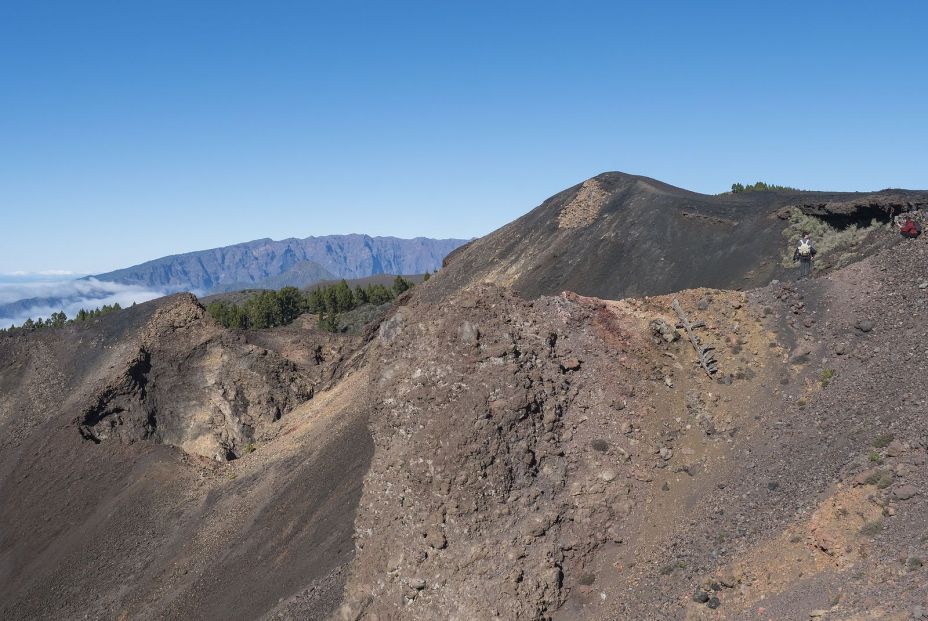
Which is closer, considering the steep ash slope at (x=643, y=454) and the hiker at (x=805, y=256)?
the steep ash slope at (x=643, y=454)

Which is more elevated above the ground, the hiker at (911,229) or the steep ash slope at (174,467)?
the hiker at (911,229)

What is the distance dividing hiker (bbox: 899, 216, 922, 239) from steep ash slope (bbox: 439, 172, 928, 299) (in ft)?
12.8

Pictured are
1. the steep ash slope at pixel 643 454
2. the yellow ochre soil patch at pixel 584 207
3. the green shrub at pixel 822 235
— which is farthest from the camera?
the yellow ochre soil patch at pixel 584 207

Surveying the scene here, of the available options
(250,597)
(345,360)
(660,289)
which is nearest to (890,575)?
(250,597)

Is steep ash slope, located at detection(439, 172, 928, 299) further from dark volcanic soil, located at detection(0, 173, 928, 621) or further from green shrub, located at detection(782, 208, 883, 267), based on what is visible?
dark volcanic soil, located at detection(0, 173, 928, 621)

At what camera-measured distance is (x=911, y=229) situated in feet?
68.3

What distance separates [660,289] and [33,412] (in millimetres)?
33246

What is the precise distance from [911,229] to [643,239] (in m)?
17.4

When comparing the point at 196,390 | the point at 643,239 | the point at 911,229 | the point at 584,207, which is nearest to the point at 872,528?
the point at 911,229

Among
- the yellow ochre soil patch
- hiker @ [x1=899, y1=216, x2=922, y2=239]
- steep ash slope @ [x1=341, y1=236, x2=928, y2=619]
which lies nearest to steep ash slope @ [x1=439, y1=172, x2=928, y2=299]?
the yellow ochre soil patch

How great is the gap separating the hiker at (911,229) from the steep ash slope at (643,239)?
3887mm

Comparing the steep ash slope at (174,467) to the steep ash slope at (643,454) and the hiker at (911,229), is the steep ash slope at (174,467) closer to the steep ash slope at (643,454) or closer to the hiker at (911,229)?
the steep ash slope at (643,454)

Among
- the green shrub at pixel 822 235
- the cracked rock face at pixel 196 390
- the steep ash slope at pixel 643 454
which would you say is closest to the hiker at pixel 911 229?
the steep ash slope at pixel 643 454

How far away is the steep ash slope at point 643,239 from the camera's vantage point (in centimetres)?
3047
